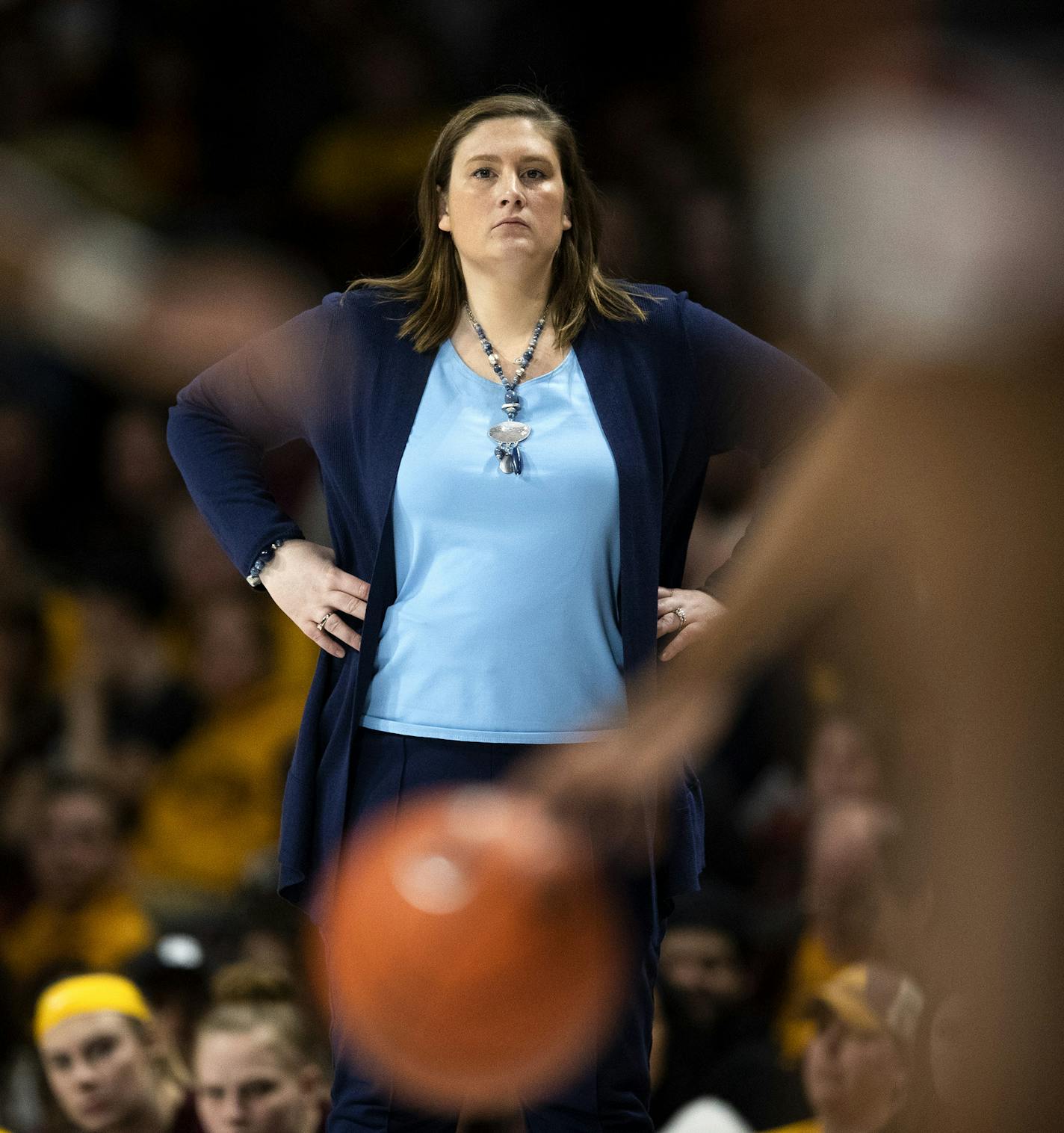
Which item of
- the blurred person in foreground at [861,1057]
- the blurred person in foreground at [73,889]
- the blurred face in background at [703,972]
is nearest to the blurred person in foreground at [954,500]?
the blurred person in foreground at [861,1057]

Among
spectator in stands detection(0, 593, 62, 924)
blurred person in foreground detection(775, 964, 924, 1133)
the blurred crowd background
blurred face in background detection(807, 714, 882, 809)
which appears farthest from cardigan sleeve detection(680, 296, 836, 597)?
spectator in stands detection(0, 593, 62, 924)

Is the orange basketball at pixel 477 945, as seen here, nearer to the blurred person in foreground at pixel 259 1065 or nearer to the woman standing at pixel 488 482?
the woman standing at pixel 488 482

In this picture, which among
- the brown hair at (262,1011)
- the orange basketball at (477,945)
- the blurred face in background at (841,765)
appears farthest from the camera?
the blurred face in background at (841,765)

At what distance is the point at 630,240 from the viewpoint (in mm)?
4633

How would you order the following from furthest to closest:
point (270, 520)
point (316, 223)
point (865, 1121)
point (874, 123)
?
point (316, 223), point (865, 1121), point (270, 520), point (874, 123)

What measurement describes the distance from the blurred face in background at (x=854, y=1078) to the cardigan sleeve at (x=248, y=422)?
4.95 feet

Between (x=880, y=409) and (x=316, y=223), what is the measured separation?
398 centimetres

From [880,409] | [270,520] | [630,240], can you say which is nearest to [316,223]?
[630,240]

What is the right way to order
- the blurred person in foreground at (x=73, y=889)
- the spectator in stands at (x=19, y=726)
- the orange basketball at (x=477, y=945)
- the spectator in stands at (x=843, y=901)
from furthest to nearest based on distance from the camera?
1. the spectator in stands at (x=19, y=726)
2. the blurred person in foreground at (x=73, y=889)
3. the spectator in stands at (x=843, y=901)
4. the orange basketball at (x=477, y=945)

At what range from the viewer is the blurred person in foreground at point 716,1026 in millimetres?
3518

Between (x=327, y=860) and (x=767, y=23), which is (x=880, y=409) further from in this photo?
(x=327, y=860)

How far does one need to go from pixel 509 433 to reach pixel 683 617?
35 cm

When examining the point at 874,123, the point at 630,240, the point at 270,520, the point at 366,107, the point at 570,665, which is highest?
the point at 366,107

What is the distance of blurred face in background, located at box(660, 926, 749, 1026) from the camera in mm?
3750
